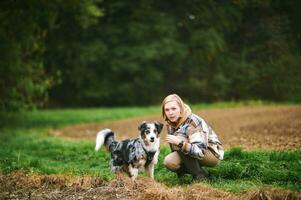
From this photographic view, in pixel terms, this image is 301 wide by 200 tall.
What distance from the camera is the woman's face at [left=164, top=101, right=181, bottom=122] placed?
28.1 feet

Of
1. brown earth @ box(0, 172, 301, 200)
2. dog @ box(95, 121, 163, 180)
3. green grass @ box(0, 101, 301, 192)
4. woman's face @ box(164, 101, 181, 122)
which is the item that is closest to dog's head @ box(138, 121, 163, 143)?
dog @ box(95, 121, 163, 180)

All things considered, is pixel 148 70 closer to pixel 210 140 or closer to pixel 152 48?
pixel 152 48

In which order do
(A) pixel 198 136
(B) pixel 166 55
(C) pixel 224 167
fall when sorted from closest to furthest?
(A) pixel 198 136, (C) pixel 224 167, (B) pixel 166 55

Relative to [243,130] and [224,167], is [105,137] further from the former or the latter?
[243,130]

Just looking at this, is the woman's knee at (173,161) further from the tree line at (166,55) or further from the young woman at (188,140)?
the tree line at (166,55)

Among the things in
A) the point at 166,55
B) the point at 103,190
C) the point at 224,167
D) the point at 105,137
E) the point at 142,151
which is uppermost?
the point at 166,55

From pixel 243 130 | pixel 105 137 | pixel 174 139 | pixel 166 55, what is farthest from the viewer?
pixel 166 55

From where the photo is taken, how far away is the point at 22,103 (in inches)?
850

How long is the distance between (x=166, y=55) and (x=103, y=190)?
27.3 metres

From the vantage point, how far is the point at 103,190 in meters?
8.20

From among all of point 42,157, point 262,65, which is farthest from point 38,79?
point 262,65

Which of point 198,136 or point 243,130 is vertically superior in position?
point 198,136

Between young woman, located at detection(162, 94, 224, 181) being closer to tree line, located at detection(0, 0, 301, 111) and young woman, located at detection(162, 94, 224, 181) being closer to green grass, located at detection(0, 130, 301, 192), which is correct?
green grass, located at detection(0, 130, 301, 192)

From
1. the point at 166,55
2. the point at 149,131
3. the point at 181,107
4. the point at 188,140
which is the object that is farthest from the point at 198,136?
the point at 166,55
